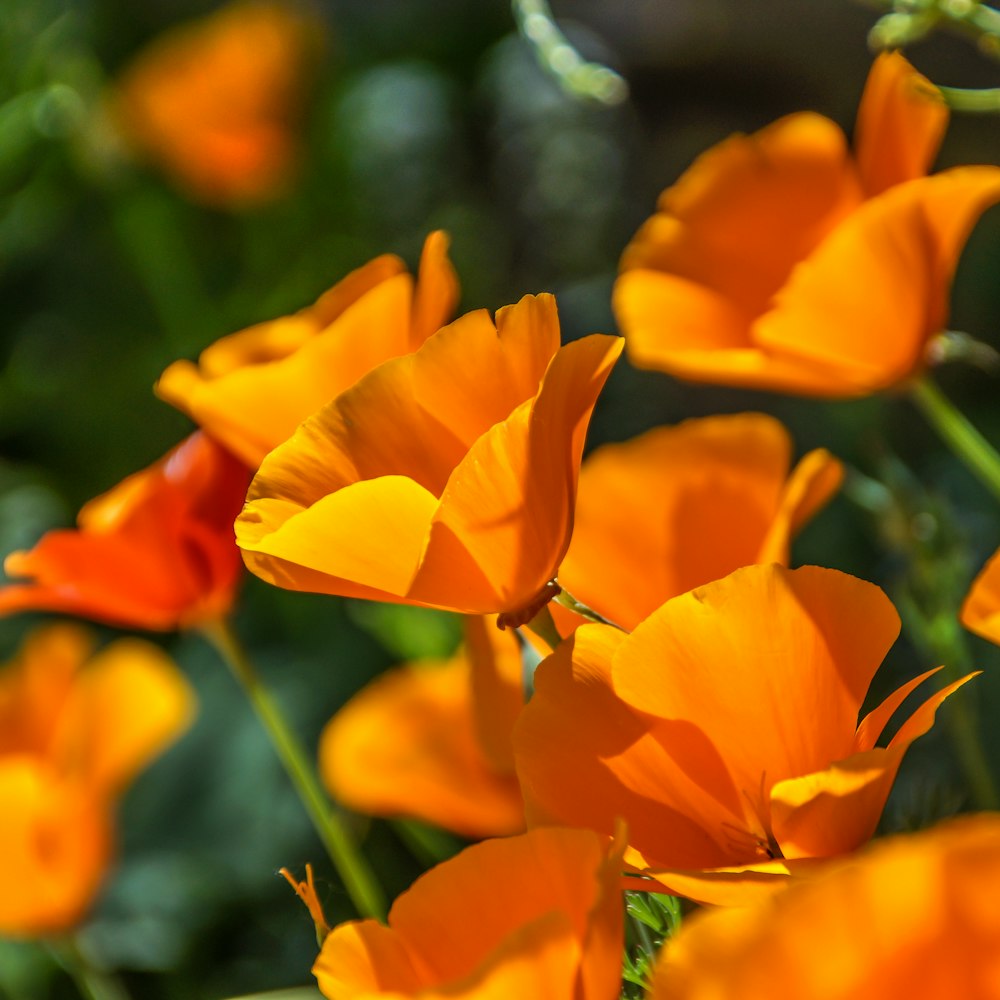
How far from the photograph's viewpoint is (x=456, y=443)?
11.8 inches

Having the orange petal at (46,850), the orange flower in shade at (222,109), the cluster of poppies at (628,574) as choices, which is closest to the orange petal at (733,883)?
the cluster of poppies at (628,574)

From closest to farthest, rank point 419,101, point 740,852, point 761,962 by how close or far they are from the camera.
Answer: point 761,962 < point 740,852 < point 419,101

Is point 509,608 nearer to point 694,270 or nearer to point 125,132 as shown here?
point 694,270

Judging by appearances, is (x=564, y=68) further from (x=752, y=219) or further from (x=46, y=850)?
(x=46, y=850)

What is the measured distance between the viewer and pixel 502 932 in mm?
244

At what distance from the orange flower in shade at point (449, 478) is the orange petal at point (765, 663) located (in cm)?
4

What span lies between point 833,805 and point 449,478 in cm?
9

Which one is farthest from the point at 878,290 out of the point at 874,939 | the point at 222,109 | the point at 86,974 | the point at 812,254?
the point at 222,109

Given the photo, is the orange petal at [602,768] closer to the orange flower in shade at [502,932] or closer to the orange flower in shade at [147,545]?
the orange flower in shade at [502,932]

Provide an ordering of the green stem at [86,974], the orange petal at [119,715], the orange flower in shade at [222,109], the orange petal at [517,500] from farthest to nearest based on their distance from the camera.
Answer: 1. the orange flower in shade at [222,109]
2. the orange petal at [119,715]
3. the green stem at [86,974]
4. the orange petal at [517,500]

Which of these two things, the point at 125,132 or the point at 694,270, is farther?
the point at 125,132

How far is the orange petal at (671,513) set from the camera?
1.16 feet

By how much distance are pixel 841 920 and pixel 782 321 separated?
9.5 inches

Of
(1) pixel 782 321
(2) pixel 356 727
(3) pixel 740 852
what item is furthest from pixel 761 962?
(2) pixel 356 727
